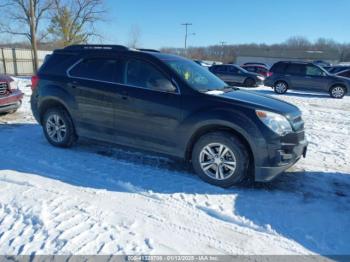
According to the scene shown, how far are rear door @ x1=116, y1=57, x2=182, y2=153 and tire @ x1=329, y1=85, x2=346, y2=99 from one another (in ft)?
47.3

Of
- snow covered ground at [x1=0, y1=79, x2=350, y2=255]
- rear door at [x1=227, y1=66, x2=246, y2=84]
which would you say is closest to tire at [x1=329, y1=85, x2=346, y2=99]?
rear door at [x1=227, y1=66, x2=246, y2=84]

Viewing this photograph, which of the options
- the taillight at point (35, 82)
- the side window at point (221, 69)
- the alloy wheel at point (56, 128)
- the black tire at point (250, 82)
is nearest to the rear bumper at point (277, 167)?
the alloy wheel at point (56, 128)

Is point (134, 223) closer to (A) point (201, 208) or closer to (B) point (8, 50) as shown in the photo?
(A) point (201, 208)

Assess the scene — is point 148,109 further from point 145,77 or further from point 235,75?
point 235,75

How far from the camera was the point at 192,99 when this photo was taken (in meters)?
4.20

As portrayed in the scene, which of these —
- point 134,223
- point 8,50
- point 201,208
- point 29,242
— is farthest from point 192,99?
point 8,50

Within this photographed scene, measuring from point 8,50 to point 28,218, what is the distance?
2657 centimetres

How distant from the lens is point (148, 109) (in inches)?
176

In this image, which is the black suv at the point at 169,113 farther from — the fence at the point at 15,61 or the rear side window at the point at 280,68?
the fence at the point at 15,61

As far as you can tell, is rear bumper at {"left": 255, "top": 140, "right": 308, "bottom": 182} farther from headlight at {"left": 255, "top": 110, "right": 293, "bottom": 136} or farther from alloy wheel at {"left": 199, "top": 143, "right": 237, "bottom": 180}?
alloy wheel at {"left": 199, "top": 143, "right": 237, "bottom": 180}

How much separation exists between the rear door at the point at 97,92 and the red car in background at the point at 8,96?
3.42 metres

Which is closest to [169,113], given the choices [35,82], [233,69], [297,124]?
[297,124]

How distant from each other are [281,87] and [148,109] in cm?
1397

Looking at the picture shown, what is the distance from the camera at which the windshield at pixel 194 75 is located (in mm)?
4465
